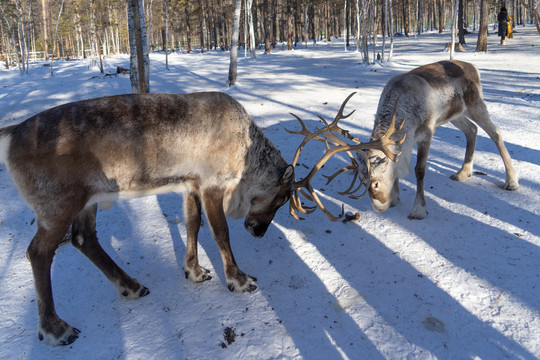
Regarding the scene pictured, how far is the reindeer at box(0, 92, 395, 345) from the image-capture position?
279 centimetres

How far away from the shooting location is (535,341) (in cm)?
270

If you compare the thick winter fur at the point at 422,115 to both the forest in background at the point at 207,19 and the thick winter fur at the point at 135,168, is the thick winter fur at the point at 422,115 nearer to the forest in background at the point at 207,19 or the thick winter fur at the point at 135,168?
the thick winter fur at the point at 135,168

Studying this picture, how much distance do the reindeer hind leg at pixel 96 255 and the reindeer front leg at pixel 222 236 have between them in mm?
779

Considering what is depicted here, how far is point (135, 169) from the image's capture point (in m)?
3.06

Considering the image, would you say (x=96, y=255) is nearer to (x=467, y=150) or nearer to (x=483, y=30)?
(x=467, y=150)

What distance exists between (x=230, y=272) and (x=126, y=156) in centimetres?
136

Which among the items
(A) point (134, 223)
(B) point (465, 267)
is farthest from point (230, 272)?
(B) point (465, 267)

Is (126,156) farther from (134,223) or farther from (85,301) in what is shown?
(134,223)

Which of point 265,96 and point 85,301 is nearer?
point 85,301

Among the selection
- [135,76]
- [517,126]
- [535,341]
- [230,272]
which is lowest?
[535,341]

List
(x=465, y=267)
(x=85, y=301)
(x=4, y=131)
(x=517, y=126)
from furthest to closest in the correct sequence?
1. (x=517, y=126)
2. (x=465, y=267)
3. (x=85, y=301)
4. (x=4, y=131)

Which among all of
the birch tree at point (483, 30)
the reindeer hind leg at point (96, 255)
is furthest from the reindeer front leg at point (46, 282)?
the birch tree at point (483, 30)

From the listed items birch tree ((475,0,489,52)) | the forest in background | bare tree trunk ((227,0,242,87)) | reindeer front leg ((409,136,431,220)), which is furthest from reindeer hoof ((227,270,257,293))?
birch tree ((475,0,489,52))

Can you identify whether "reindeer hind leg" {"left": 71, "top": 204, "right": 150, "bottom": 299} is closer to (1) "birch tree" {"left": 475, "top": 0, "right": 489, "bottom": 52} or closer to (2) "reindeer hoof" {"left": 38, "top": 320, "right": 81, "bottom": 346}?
(2) "reindeer hoof" {"left": 38, "top": 320, "right": 81, "bottom": 346}
